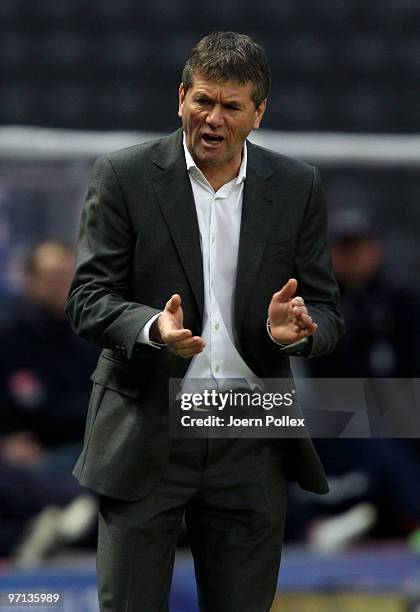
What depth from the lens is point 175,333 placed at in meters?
1.96

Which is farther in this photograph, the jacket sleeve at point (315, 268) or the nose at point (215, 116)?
the jacket sleeve at point (315, 268)

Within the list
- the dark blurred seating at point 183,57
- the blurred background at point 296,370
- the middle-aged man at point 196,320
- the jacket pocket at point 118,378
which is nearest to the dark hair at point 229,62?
the middle-aged man at point 196,320

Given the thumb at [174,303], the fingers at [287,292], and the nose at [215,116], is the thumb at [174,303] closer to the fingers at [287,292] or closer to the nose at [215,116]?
the fingers at [287,292]

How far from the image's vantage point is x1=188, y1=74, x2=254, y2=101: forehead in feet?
6.88

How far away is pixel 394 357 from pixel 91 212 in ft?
8.46

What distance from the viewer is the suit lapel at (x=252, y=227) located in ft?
7.20

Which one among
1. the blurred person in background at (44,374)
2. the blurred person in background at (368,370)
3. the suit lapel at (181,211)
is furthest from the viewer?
the blurred person in background at (368,370)

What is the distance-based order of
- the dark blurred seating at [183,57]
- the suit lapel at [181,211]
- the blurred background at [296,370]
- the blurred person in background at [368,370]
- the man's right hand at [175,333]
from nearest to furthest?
the man's right hand at [175,333] → the suit lapel at [181,211] → the blurred background at [296,370] → the blurred person in background at [368,370] → the dark blurred seating at [183,57]

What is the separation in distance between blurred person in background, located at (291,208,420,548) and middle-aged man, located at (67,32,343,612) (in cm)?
206

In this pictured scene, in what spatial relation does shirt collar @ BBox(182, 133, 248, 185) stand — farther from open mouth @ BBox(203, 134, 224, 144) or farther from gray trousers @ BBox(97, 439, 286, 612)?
gray trousers @ BBox(97, 439, 286, 612)

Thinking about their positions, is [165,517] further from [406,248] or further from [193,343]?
[406,248]

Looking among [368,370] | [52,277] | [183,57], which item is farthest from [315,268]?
[183,57]

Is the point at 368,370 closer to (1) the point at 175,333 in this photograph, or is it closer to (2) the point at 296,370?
(2) the point at 296,370

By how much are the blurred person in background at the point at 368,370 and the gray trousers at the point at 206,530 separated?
2.04 m
